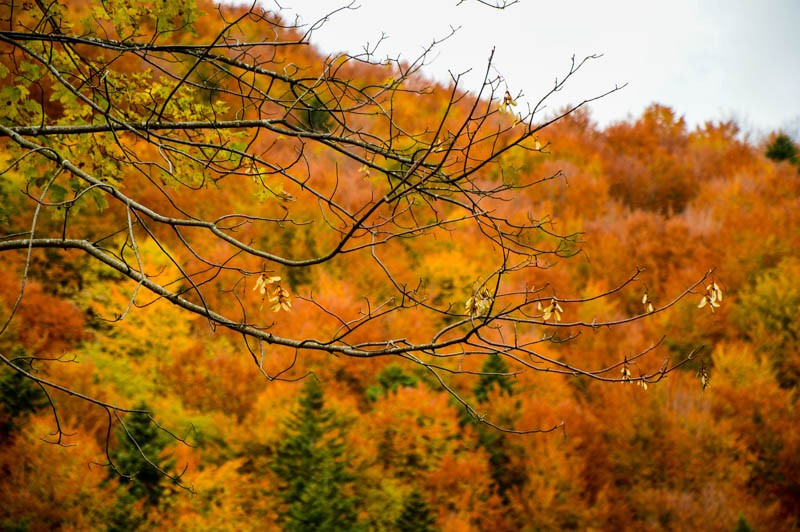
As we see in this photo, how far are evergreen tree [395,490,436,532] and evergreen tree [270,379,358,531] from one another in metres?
1.36

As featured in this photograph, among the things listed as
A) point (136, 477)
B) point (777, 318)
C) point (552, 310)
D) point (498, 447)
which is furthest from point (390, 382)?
point (552, 310)

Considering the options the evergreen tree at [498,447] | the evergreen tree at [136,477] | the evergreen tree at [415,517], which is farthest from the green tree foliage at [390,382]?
the evergreen tree at [136,477]

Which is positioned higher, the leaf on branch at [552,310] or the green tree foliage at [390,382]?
the green tree foliage at [390,382]

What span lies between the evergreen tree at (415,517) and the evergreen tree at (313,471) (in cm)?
136

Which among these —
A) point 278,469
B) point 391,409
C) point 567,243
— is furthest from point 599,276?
point 567,243

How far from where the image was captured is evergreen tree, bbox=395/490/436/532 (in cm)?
1953

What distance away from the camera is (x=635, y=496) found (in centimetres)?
2581

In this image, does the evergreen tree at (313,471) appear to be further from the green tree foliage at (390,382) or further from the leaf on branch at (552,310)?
the leaf on branch at (552,310)

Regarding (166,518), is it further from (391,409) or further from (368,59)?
(368,59)

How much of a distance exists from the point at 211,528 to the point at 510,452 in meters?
11.1

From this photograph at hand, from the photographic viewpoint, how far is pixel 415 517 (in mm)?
19625

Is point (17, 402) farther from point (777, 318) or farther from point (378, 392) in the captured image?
point (777, 318)

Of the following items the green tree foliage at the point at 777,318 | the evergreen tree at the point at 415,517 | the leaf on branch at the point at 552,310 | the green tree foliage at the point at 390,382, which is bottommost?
the leaf on branch at the point at 552,310

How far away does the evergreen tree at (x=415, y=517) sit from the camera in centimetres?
1953
